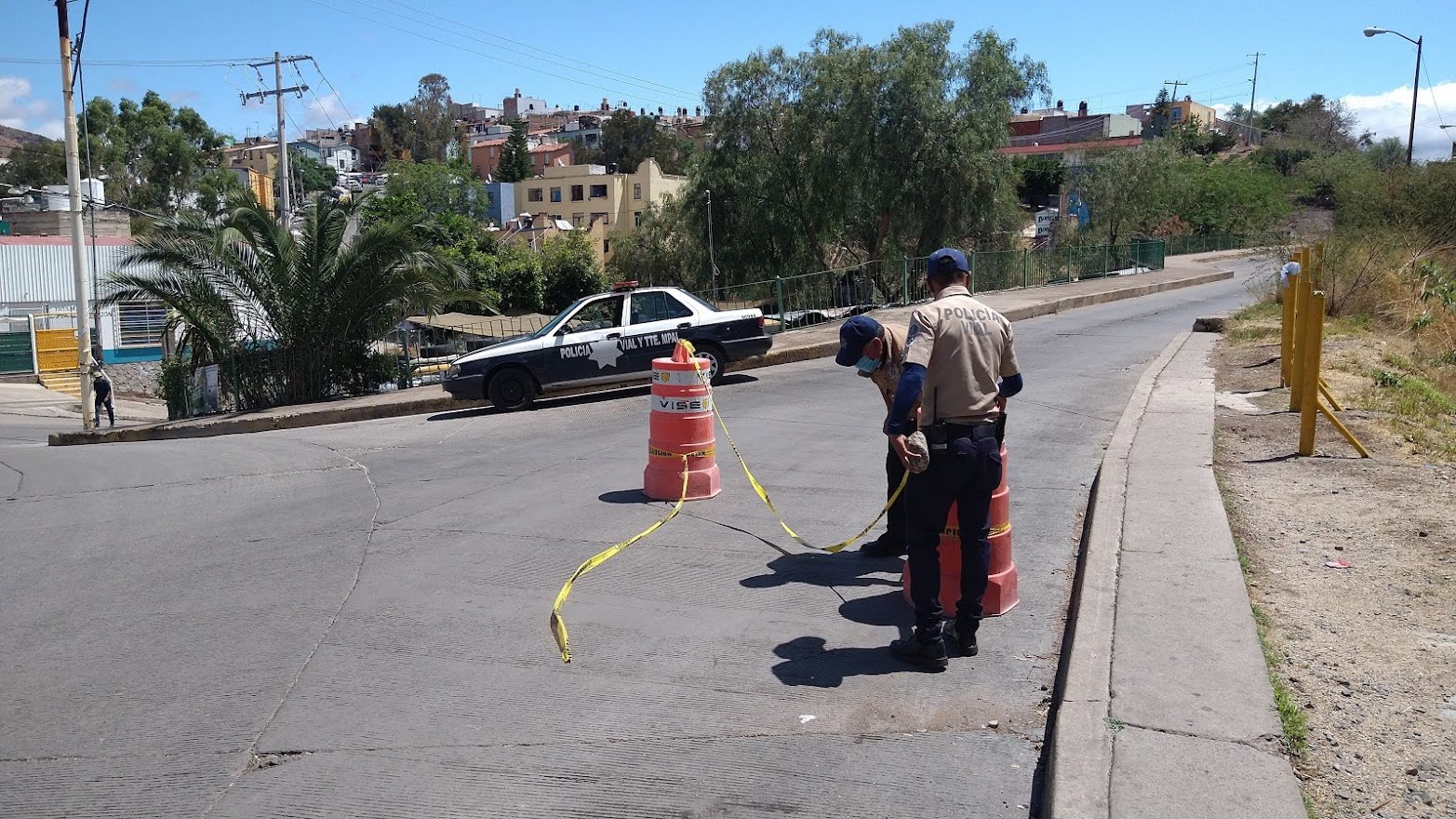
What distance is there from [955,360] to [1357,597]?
256 centimetres

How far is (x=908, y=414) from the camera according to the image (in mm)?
5086

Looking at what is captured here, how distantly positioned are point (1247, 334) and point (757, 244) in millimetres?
21623

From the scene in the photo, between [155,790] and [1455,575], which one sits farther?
[1455,575]

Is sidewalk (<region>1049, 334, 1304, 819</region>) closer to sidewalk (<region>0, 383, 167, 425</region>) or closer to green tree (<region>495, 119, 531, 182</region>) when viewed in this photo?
sidewalk (<region>0, 383, 167, 425</region>)

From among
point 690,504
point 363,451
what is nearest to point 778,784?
point 690,504

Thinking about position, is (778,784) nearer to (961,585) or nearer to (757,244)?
(961,585)

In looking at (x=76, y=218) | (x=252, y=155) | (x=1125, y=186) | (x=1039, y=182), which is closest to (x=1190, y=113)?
(x=1039, y=182)

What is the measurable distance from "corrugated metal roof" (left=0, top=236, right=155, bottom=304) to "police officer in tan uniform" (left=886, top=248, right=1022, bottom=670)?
46761mm

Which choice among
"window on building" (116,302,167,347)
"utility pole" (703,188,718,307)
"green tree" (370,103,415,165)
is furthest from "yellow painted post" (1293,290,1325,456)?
"green tree" (370,103,415,165)

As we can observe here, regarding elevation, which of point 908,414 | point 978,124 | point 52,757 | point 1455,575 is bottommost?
point 52,757

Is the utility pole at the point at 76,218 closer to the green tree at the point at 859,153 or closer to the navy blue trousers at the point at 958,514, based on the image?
the green tree at the point at 859,153

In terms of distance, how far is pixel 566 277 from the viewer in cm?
6159

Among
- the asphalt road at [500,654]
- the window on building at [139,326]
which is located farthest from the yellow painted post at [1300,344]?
the window on building at [139,326]

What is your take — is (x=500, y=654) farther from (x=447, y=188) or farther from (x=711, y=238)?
(x=447, y=188)
